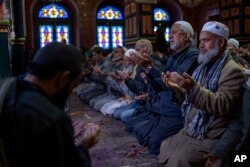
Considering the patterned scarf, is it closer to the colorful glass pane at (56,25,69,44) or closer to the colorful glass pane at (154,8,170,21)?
the colorful glass pane at (56,25,69,44)

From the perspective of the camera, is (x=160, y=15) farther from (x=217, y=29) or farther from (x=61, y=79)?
(x=61, y=79)

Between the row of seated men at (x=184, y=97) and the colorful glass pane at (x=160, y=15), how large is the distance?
12.2 m

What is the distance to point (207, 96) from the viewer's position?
3029mm

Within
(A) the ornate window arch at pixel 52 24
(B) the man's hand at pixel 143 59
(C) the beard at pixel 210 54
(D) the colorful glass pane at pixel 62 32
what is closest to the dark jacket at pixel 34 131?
(C) the beard at pixel 210 54

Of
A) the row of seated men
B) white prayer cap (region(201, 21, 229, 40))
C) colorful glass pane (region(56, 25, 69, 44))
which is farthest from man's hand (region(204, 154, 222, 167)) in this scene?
colorful glass pane (region(56, 25, 69, 44))

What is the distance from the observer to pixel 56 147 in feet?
4.45

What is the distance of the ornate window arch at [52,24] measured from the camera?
17.1 m

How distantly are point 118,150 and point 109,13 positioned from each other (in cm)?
1409

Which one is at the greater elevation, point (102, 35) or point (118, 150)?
point (102, 35)

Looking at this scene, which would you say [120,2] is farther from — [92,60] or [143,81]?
[143,81]

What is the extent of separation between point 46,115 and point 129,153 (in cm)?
310

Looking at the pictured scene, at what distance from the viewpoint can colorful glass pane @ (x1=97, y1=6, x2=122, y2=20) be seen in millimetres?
17797

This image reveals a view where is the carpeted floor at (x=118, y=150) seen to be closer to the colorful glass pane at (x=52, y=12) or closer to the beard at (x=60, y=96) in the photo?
the beard at (x=60, y=96)

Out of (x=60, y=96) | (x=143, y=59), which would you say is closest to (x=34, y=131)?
(x=60, y=96)
